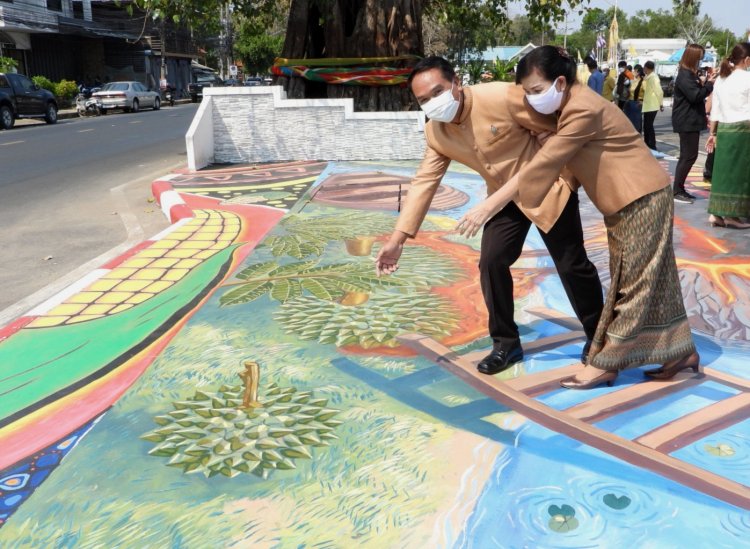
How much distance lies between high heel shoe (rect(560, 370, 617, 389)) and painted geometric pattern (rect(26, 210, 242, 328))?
115 inches

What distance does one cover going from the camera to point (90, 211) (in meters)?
8.79

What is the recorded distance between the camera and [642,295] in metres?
3.13

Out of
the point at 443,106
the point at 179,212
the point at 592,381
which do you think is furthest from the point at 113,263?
the point at 592,381

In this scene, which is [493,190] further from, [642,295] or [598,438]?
[598,438]

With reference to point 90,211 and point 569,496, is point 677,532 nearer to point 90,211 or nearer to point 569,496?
point 569,496

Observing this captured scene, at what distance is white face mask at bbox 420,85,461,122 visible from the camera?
10.2 feet

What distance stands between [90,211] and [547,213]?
7.00m

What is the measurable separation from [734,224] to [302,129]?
691 cm

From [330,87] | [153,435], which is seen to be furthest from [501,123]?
[330,87]

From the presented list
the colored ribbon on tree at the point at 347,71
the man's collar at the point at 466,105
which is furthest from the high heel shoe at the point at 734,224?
the colored ribbon on tree at the point at 347,71

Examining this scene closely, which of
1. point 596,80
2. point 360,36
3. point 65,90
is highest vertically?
point 360,36

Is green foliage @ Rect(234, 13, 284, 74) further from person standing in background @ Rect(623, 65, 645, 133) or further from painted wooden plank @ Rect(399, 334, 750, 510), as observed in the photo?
painted wooden plank @ Rect(399, 334, 750, 510)

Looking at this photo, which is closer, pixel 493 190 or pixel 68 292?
pixel 493 190

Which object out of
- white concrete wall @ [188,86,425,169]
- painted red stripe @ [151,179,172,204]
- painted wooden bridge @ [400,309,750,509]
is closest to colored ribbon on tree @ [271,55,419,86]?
white concrete wall @ [188,86,425,169]
